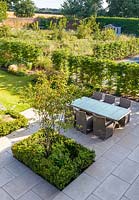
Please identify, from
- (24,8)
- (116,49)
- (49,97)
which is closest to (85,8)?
(24,8)

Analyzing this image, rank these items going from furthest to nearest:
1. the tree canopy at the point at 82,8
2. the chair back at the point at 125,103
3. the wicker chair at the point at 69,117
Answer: the tree canopy at the point at 82,8 < the chair back at the point at 125,103 < the wicker chair at the point at 69,117

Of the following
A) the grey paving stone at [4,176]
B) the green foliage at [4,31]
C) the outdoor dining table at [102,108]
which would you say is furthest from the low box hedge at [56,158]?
the green foliage at [4,31]

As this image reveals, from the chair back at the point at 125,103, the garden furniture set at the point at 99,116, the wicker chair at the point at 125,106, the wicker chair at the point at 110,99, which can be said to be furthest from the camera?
the wicker chair at the point at 110,99

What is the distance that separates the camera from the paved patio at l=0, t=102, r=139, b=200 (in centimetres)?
607

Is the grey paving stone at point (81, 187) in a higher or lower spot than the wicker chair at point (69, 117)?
lower

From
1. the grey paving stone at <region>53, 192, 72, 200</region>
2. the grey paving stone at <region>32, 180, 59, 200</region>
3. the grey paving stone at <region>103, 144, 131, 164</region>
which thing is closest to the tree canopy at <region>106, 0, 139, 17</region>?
the grey paving stone at <region>103, 144, 131, 164</region>

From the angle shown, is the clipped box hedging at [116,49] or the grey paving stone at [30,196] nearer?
the grey paving stone at [30,196]

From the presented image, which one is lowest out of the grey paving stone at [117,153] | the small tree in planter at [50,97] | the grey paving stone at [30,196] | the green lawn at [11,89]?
the grey paving stone at [30,196]

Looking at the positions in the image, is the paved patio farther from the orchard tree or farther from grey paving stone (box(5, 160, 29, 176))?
the orchard tree

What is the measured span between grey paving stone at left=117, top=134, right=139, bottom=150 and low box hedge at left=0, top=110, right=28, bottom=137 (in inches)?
150

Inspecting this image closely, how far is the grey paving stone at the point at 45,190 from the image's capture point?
607 cm

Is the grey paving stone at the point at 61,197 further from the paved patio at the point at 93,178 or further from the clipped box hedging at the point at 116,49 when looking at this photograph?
the clipped box hedging at the point at 116,49

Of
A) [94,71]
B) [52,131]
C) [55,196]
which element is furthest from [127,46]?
[55,196]

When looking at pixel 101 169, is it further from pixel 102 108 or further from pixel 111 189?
pixel 102 108
